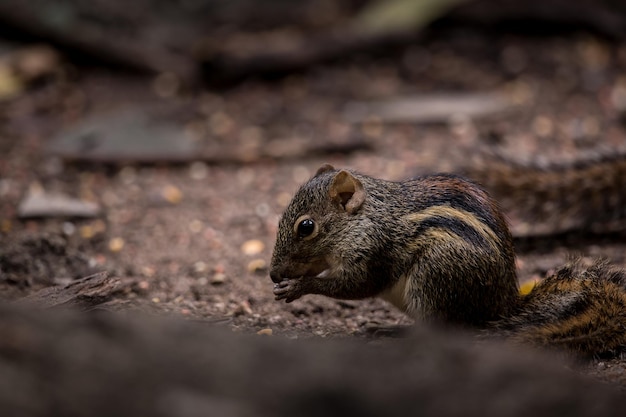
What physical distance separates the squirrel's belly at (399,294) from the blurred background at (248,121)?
0.37 metres

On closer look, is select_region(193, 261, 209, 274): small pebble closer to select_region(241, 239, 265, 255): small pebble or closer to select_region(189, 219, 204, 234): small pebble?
select_region(241, 239, 265, 255): small pebble

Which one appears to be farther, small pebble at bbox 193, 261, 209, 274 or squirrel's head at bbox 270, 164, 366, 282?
small pebble at bbox 193, 261, 209, 274

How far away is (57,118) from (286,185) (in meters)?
3.08

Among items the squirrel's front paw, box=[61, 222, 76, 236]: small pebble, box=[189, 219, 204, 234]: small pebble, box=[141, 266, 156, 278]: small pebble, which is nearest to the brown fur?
the squirrel's front paw

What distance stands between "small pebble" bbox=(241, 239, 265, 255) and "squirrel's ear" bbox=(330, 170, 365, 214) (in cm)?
165

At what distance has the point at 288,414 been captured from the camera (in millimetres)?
2242

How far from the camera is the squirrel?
386 cm

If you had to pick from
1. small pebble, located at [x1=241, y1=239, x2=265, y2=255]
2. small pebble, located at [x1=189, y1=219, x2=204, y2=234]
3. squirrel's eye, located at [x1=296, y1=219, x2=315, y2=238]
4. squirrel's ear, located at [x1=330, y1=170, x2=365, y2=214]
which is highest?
squirrel's ear, located at [x1=330, y1=170, x2=365, y2=214]

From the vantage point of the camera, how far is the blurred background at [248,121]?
5.30 m

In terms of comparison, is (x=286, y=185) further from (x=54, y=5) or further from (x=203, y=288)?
(x=54, y=5)

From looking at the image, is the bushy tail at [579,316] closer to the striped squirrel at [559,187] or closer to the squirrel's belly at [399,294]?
the squirrel's belly at [399,294]

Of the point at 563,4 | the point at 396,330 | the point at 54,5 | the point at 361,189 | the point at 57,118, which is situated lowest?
the point at 396,330

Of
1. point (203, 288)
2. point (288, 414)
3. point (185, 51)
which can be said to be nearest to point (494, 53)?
point (185, 51)

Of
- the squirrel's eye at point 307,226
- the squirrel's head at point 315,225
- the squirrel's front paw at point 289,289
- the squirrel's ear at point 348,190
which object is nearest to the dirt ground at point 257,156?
the squirrel's front paw at point 289,289
